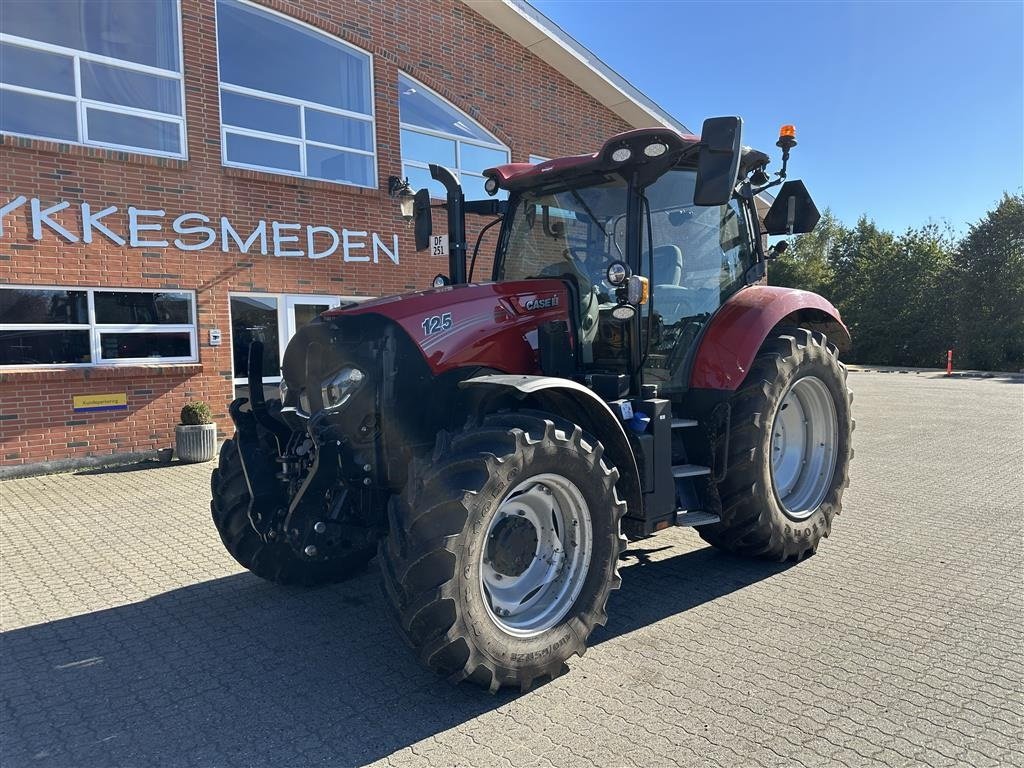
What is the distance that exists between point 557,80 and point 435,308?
37.0 ft

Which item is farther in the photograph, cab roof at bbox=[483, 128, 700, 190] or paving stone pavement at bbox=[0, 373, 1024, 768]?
cab roof at bbox=[483, 128, 700, 190]

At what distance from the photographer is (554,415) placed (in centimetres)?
343

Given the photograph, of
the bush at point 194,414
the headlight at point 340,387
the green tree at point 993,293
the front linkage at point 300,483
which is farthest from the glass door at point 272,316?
the green tree at point 993,293

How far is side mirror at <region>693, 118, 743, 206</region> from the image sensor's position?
3494mm

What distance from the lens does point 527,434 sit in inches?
121

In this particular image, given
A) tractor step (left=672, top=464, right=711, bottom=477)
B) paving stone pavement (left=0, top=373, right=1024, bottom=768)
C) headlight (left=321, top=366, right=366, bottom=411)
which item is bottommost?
paving stone pavement (left=0, top=373, right=1024, bottom=768)

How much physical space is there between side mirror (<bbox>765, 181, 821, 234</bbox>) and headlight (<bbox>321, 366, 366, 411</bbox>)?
3.11 metres

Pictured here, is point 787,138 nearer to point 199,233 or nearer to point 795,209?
point 795,209

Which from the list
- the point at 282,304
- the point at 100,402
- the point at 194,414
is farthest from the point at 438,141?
the point at 100,402

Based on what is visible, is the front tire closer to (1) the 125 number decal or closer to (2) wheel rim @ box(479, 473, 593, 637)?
(2) wheel rim @ box(479, 473, 593, 637)

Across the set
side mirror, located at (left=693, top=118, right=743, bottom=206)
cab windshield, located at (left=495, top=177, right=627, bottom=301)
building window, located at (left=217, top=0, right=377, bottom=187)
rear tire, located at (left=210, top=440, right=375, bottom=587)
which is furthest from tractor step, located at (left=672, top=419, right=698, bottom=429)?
building window, located at (left=217, top=0, right=377, bottom=187)

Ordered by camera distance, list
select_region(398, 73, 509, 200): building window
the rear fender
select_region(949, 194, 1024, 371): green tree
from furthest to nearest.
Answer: select_region(949, 194, 1024, 371): green tree → select_region(398, 73, 509, 200): building window → the rear fender

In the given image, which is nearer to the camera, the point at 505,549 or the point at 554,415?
the point at 505,549

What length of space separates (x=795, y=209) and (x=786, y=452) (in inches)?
66.6
